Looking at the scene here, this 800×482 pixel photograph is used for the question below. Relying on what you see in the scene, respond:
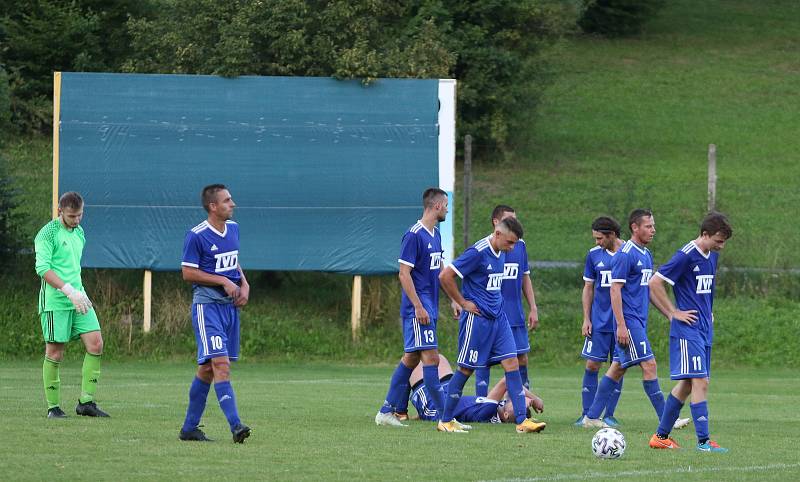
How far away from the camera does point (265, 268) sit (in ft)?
74.6

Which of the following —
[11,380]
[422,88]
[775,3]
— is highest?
[775,3]

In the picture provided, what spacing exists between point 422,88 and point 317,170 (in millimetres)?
2319

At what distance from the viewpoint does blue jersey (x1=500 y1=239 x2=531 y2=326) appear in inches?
575

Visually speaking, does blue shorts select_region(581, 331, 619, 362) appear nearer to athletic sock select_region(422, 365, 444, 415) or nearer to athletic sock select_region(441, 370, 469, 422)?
athletic sock select_region(422, 365, 444, 415)

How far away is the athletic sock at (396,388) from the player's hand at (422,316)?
627mm

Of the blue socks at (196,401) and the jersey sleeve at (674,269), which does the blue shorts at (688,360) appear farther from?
the blue socks at (196,401)

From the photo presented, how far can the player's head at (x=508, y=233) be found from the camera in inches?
466

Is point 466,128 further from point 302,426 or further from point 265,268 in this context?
point 302,426

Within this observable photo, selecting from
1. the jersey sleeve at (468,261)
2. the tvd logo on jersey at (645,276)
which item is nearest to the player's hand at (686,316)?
the jersey sleeve at (468,261)

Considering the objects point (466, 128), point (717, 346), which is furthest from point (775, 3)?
point (717, 346)

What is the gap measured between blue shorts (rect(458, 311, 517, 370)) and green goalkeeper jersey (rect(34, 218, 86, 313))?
12.2 feet

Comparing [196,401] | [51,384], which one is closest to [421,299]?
[196,401]

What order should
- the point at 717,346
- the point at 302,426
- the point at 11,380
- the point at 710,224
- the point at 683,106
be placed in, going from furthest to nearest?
1. the point at 683,106
2. the point at 717,346
3. the point at 11,380
4. the point at 302,426
5. the point at 710,224

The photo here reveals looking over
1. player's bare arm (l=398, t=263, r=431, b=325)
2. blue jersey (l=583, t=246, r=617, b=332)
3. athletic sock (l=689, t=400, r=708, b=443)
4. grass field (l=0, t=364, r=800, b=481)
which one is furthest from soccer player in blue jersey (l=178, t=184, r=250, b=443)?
blue jersey (l=583, t=246, r=617, b=332)
